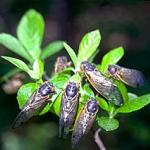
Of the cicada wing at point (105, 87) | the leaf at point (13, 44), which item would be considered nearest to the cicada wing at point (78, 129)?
the cicada wing at point (105, 87)

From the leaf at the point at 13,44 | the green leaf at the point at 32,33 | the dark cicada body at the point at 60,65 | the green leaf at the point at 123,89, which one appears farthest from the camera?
the green leaf at the point at 32,33

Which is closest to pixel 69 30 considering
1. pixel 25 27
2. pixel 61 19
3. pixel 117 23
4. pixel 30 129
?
pixel 61 19

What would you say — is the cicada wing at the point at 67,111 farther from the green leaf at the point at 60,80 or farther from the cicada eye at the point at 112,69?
the cicada eye at the point at 112,69

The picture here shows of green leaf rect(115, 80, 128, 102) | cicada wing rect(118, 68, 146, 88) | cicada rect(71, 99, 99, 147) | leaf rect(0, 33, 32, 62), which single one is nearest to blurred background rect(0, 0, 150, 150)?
leaf rect(0, 33, 32, 62)

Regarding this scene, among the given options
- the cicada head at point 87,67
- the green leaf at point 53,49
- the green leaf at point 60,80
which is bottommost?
the green leaf at point 53,49

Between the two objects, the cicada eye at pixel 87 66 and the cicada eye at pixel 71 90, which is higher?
the cicada eye at pixel 87 66

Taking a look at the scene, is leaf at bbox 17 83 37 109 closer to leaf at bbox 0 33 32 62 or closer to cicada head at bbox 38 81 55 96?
cicada head at bbox 38 81 55 96

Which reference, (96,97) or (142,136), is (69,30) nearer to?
(142,136)

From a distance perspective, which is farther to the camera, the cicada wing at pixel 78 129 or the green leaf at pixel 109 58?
the green leaf at pixel 109 58
